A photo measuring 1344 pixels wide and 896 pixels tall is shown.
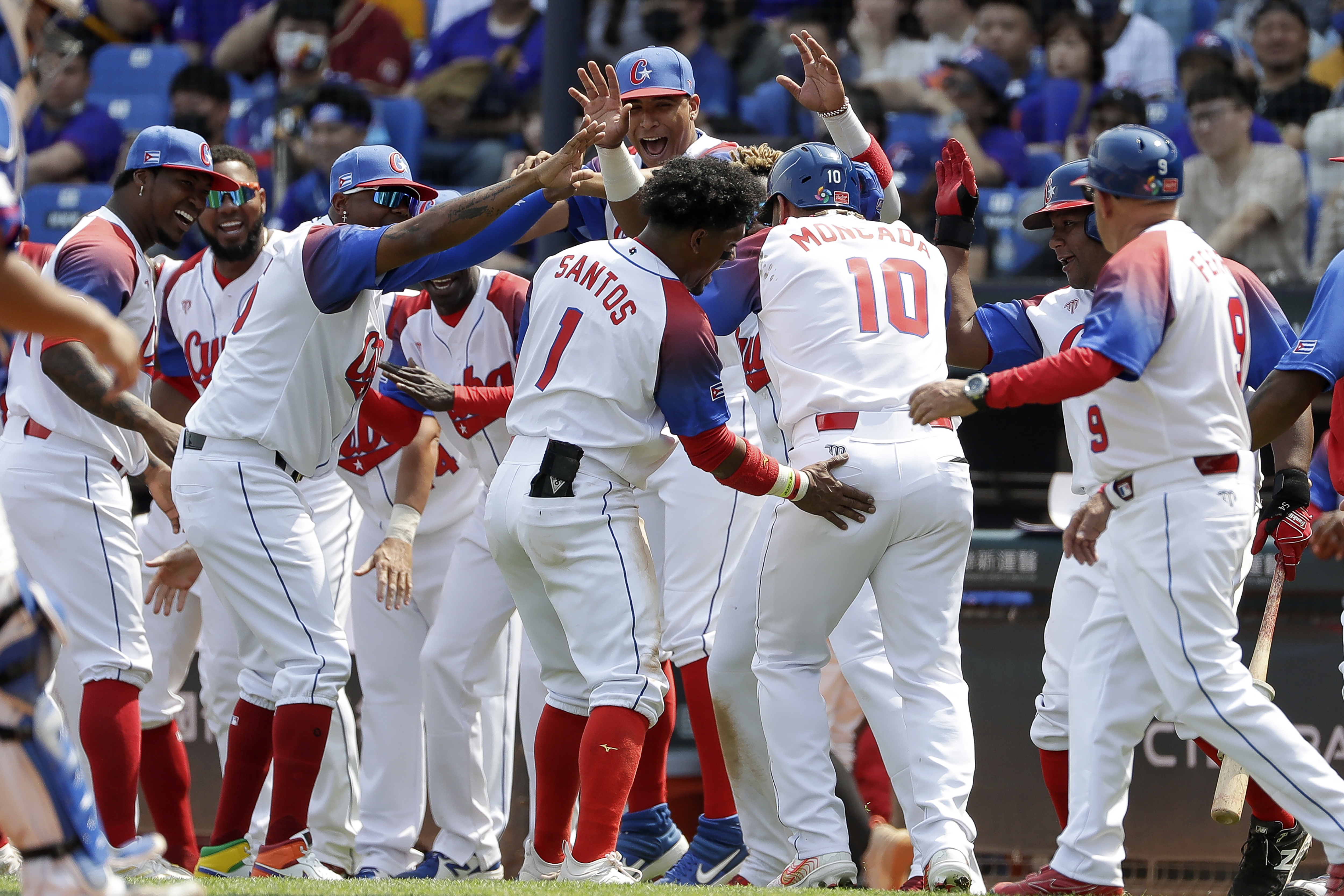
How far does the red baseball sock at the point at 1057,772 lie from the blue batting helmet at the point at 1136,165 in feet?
5.81

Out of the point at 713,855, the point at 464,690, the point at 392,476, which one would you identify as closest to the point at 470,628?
the point at 464,690

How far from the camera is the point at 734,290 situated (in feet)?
14.4

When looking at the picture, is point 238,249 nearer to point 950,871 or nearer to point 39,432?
point 39,432

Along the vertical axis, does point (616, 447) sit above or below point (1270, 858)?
above

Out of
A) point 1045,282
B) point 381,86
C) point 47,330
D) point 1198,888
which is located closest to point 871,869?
point 1198,888

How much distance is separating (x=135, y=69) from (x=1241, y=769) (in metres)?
8.94

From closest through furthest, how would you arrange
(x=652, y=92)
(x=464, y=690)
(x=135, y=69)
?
(x=652, y=92)
(x=464, y=690)
(x=135, y=69)

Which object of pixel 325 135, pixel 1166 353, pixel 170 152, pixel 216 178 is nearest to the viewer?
pixel 1166 353

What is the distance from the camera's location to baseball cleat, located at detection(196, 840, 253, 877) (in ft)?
14.8

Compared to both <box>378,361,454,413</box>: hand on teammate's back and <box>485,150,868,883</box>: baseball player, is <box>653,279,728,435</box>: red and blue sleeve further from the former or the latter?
<box>378,361,454,413</box>: hand on teammate's back

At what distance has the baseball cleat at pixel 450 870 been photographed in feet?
17.1

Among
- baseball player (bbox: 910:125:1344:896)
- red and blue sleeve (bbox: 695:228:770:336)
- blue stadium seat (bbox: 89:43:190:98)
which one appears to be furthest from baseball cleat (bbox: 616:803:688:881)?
blue stadium seat (bbox: 89:43:190:98)

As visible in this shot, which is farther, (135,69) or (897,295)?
(135,69)

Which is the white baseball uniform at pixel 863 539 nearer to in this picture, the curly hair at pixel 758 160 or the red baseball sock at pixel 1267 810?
the curly hair at pixel 758 160
